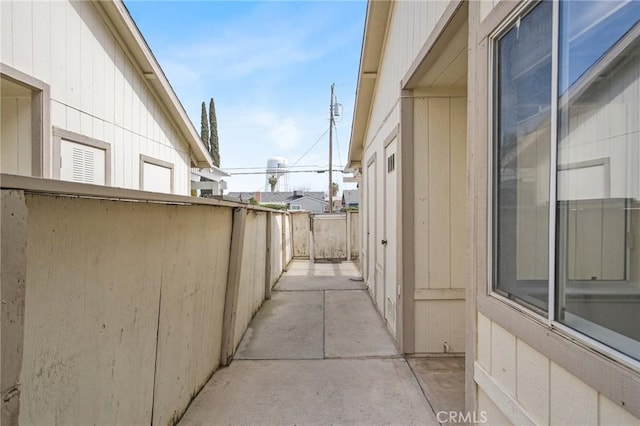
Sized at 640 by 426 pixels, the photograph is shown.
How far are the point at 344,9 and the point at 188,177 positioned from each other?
4978mm

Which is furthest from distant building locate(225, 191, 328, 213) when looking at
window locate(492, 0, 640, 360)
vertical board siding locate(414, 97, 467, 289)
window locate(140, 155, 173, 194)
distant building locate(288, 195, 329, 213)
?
window locate(492, 0, 640, 360)

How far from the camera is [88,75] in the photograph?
4.73 m

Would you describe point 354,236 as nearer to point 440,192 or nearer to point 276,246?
point 276,246

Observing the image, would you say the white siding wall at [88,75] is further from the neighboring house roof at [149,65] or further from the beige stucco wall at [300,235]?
the beige stucco wall at [300,235]

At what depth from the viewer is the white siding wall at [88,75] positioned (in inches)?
146

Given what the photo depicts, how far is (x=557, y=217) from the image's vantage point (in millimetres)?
1416

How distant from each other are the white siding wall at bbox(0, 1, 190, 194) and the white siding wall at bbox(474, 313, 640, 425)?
16.2 ft

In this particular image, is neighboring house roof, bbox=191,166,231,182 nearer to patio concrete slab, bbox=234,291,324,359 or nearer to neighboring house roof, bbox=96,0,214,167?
neighboring house roof, bbox=96,0,214,167

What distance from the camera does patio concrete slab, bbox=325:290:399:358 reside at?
3.76 metres

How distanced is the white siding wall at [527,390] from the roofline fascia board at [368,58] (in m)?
4.46

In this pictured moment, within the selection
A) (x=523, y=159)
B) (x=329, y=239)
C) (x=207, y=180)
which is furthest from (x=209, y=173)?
(x=523, y=159)

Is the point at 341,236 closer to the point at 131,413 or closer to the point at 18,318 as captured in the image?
the point at 131,413

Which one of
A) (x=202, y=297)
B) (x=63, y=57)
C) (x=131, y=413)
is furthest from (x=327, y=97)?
(x=131, y=413)

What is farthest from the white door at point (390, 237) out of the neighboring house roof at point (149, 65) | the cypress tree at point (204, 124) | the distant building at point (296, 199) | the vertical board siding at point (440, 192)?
the distant building at point (296, 199)
